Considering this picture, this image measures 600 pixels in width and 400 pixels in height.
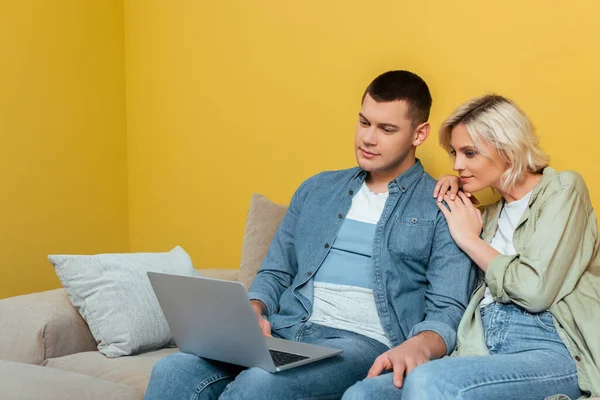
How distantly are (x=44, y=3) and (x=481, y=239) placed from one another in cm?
207

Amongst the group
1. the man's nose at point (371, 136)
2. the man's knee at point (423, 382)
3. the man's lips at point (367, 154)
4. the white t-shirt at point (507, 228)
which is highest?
the man's nose at point (371, 136)

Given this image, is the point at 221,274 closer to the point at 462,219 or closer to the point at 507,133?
the point at 462,219

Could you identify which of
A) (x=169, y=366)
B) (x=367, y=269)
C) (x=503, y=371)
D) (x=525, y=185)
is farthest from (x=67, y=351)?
(x=525, y=185)

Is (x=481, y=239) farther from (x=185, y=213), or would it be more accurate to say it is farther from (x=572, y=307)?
(x=185, y=213)

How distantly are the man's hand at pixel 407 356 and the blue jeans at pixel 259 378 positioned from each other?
0.30ft

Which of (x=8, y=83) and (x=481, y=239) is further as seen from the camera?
(x=8, y=83)

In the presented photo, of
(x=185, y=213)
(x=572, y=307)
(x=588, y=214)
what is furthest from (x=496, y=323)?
(x=185, y=213)

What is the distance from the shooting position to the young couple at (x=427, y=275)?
1.79m

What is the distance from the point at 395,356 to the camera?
1828 mm

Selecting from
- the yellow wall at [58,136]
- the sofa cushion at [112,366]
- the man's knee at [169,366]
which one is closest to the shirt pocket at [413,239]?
the man's knee at [169,366]

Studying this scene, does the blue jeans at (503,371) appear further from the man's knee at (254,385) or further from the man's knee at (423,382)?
the man's knee at (254,385)

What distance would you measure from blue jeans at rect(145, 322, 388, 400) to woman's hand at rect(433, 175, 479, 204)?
458 millimetres

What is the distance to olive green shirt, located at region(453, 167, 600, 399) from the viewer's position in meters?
1.86

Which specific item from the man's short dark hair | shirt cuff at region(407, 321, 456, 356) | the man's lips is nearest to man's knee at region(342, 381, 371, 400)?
shirt cuff at region(407, 321, 456, 356)
